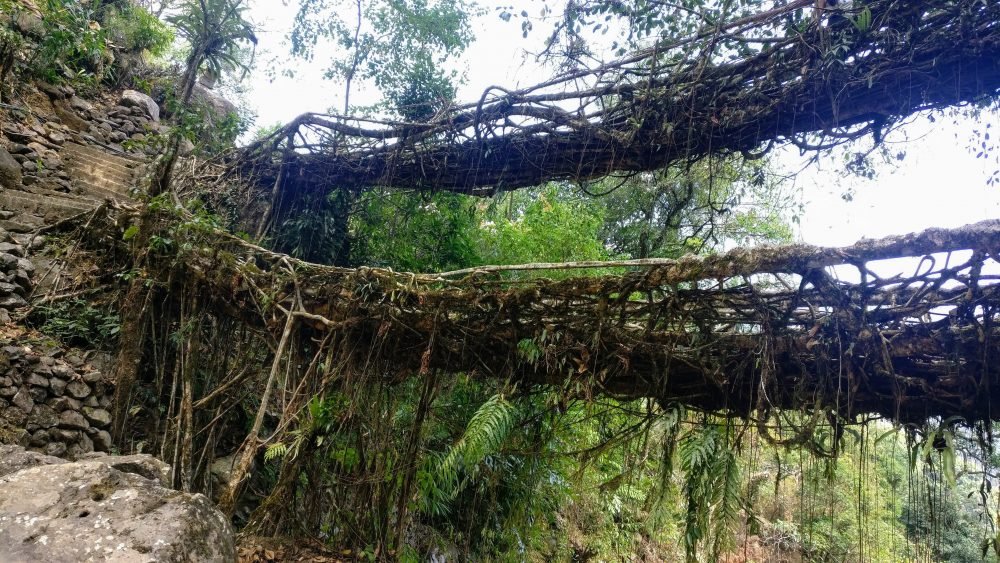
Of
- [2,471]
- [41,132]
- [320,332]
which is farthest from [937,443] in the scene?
[41,132]

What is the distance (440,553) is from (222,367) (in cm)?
303

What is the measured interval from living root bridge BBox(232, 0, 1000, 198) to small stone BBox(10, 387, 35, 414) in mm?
3721

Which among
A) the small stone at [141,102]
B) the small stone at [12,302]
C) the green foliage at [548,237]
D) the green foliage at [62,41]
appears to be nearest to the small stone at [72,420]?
the small stone at [12,302]

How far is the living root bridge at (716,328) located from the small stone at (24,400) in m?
2.35

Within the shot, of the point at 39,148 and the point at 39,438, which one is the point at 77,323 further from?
the point at 39,148

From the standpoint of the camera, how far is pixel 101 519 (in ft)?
7.81

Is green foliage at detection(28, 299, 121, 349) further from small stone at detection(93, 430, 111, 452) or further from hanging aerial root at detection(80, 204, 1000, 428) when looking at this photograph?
hanging aerial root at detection(80, 204, 1000, 428)

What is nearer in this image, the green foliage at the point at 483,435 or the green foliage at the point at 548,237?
the green foliage at the point at 483,435

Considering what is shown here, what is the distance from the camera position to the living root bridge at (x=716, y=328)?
2.52 metres

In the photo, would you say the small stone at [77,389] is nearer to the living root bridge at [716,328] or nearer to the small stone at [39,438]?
the small stone at [39,438]

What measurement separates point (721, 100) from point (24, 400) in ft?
19.6

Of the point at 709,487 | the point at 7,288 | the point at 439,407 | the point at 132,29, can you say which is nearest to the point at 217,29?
the point at 132,29

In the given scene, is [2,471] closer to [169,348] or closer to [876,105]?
[169,348]

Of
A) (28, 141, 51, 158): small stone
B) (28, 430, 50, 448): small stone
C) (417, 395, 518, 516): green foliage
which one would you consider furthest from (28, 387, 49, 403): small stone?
(28, 141, 51, 158): small stone
